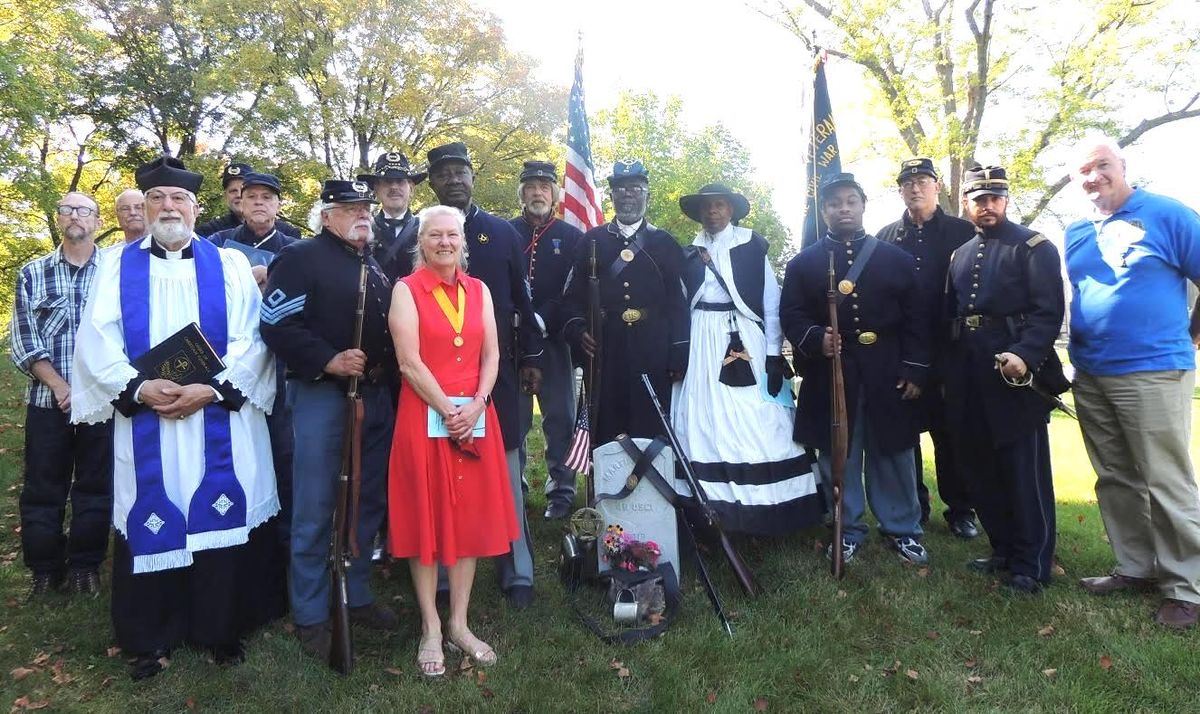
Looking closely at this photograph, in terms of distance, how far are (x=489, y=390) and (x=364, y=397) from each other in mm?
724

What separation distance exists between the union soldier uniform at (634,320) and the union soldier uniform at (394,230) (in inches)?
47.0

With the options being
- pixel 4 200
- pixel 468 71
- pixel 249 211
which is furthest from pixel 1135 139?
pixel 4 200

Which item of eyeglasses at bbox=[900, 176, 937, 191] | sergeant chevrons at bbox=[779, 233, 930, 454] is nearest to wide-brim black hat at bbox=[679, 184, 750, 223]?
sergeant chevrons at bbox=[779, 233, 930, 454]

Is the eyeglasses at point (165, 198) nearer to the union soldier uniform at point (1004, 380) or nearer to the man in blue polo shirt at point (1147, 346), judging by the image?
the union soldier uniform at point (1004, 380)

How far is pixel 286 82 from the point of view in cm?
1811

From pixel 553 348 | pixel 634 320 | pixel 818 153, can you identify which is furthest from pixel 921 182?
pixel 553 348

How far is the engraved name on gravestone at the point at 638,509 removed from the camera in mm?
4430

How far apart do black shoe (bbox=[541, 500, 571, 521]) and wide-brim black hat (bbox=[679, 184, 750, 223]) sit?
2.58m

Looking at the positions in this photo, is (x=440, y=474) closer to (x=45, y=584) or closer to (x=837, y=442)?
(x=837, y=442)

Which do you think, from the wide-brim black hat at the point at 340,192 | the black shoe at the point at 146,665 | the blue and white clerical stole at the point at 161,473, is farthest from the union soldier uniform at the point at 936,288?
the black shoe at the point at 146,665

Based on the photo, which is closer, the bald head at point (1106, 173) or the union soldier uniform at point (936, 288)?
the bald head at point (1106, 173)

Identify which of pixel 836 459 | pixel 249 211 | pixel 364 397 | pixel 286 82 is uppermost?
pixel 286 82

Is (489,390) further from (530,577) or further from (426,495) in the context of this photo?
(530,577)

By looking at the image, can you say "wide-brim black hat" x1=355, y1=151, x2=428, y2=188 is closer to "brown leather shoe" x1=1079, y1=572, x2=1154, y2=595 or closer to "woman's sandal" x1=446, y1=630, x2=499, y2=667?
"woman's sandal" x1=446, y1=630, x2=499, y2=667
